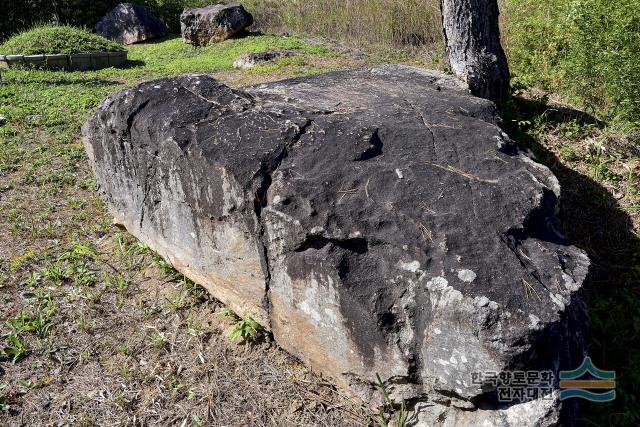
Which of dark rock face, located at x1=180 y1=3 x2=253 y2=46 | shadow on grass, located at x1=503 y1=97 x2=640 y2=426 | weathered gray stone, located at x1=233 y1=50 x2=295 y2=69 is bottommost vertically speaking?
shadow on grass, located at x1=503 y1=97 x2=640 y2=426

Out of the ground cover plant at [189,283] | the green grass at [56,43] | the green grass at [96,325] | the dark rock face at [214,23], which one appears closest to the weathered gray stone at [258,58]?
the dark rock face at [214,23]

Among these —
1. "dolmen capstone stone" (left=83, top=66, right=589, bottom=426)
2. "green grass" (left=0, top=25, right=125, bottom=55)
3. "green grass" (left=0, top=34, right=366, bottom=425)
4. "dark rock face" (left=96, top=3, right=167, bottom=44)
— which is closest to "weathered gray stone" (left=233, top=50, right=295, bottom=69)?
"green grass" (left=0, top=25, right=125, bottom=55)

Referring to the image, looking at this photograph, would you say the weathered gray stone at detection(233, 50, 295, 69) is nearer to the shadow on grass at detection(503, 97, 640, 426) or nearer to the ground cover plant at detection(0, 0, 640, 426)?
the ground cover plant at detection(0, 0, 640, 426)

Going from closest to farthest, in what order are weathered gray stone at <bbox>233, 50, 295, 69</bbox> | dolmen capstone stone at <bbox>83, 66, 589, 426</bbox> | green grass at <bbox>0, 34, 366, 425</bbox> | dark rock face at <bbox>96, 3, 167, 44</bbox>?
1. dolmen capstone stone at <bbox>83, 66, 589, 426</bbox>
2. green grass at <bbox>0, 34, 366, 425</bbox>
3. weathered gray stone at <bbox>233, 50, 295, 69</bbox>
4. dark rock face at <bbox>96, 3, 167, 44</bbox>

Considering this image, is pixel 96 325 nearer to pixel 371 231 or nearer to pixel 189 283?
pixel 189 283

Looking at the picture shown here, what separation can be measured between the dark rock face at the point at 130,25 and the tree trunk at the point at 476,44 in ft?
32.3

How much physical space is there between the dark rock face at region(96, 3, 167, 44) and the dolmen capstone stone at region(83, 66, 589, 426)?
10337mm

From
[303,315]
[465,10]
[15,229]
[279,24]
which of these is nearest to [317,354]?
[303,315]

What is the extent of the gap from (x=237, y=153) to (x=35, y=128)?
4.29 meters

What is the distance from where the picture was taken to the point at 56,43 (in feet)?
33.2

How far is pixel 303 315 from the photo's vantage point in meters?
2.54

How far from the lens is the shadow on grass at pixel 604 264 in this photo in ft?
8.61

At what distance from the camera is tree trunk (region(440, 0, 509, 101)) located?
15.7ft

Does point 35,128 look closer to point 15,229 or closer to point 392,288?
point 15,229
